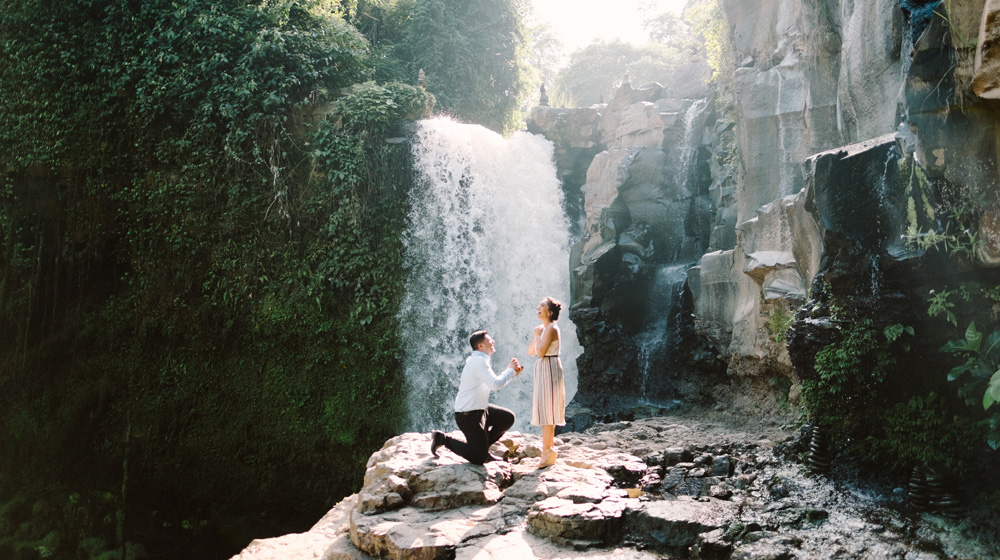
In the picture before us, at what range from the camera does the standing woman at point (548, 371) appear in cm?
545

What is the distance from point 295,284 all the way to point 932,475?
991 cm

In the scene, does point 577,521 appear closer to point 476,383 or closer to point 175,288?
point 476,383

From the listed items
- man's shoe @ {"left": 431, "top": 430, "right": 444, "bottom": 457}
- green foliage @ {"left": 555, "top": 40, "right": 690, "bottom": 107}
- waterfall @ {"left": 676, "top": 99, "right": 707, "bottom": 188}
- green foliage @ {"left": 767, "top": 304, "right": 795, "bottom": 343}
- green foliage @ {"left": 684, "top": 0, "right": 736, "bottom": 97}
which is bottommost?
man's shoe @ {"left": 431, "top": 430, "right": 444, "bottom": 457}

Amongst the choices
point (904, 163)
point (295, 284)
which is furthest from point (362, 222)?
point (904, 163)

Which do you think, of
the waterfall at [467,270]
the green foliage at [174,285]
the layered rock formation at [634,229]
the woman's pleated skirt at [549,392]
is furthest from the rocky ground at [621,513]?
the green foliage at [174,285]

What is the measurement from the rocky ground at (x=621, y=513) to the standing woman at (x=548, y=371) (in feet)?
1.61

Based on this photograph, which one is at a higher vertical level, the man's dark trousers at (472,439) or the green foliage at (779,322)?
the green foliage at (779,322)

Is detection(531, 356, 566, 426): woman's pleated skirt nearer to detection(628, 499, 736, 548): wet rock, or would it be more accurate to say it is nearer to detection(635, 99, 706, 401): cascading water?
detection(628, 499, 736, 548): wet rock

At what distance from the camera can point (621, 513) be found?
4422 mm

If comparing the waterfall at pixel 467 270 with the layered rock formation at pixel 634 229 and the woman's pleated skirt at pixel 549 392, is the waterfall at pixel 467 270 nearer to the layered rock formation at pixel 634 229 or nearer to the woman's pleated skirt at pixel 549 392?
the layered rock formation at pixel 634 229

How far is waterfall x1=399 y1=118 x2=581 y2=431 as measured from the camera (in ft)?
39.4

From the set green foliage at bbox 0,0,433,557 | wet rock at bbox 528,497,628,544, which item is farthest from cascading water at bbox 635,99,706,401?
wet rock at bbox 528,497,628,544

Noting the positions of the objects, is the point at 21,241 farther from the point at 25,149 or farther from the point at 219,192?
the point at 219,192

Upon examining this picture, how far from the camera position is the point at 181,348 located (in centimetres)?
1128
